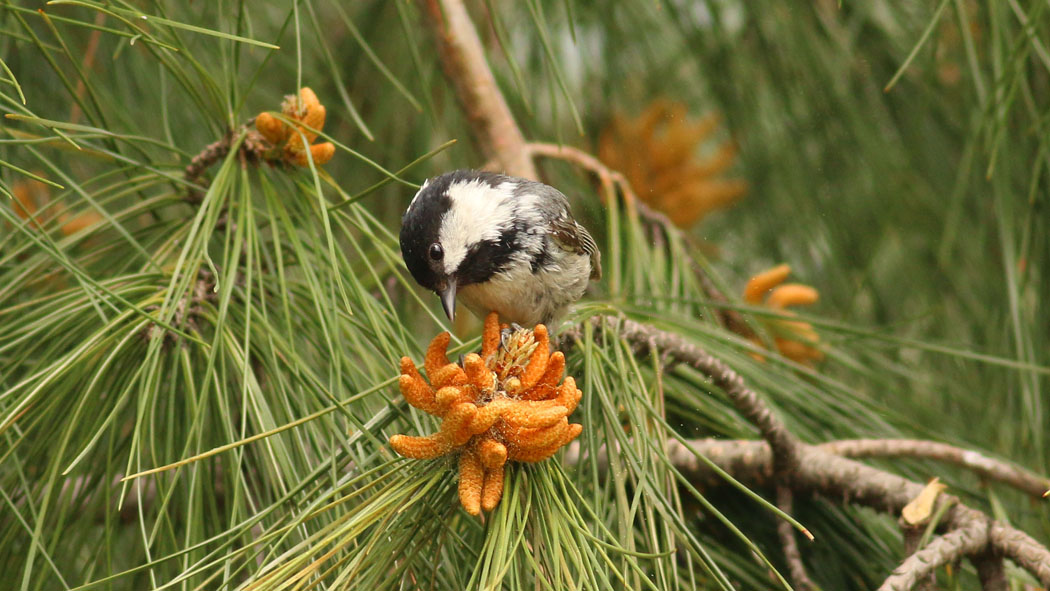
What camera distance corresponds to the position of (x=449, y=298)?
1.30 metres

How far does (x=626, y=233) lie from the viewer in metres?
1.75

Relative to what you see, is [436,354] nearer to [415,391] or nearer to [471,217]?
[415,391]

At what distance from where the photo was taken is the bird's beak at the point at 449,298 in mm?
1291

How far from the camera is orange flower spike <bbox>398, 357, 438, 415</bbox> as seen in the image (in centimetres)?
87

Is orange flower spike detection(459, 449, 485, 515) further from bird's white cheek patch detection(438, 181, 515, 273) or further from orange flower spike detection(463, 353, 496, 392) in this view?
bird's white cheek patch detection(438, 181, 515, 273)

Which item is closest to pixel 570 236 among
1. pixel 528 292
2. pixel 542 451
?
pixel 528 292

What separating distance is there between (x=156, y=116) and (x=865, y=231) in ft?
5.37

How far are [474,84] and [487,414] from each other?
1130mm

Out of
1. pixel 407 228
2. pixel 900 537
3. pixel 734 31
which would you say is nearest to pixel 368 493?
pixel 407 228

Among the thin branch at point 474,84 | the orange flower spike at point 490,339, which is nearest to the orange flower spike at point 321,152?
the orange flower spike at point 490,339

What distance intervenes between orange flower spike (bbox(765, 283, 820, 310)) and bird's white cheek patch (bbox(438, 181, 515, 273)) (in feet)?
2.19

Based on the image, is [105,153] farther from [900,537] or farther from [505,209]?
[900,537]

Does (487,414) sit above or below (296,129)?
below

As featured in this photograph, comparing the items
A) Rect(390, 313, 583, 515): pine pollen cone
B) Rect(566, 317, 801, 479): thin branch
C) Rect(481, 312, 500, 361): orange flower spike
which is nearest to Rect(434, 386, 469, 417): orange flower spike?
Rect(390, 313, 583, 515): pine pollen cone
